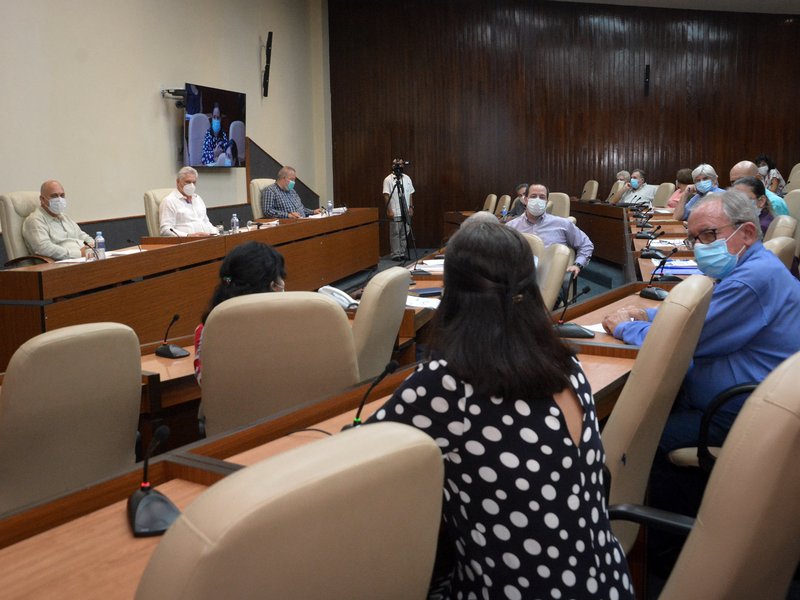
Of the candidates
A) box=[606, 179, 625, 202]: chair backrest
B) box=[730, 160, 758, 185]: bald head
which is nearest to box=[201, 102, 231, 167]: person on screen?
box=[730, 160, 758, 185]: bald head

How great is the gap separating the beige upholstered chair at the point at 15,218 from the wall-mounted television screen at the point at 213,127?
310 centimetres

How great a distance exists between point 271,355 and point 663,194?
1024cm

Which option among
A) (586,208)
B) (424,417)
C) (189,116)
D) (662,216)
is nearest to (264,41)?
(189,116)

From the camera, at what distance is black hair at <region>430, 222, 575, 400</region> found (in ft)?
4.38

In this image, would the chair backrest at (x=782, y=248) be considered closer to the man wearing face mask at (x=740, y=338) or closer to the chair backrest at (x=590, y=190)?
the man wearing face mask at (x=740, y=338)

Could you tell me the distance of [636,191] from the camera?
11703 millimetres

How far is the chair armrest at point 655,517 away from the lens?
1.58 metres

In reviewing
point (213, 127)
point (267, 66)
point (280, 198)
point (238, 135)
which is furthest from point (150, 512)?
point (267, 66)

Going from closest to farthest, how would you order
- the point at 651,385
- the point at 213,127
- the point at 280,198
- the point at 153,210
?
the point at 651,385 → the point at 153,210 → the point at 280,198 → the point at 213,127

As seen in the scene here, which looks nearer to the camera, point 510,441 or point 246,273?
point 510,441

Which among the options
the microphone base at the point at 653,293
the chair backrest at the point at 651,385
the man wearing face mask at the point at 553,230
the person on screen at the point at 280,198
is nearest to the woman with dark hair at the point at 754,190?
the man wearing face mask at the point at 553,230

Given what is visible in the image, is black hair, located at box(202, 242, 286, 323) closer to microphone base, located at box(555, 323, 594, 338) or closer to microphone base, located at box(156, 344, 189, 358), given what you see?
microphone base, located at box(156, 344, 189, 358)

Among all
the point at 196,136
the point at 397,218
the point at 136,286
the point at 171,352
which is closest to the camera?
the point at 171,352

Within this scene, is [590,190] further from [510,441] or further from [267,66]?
[510,441]
